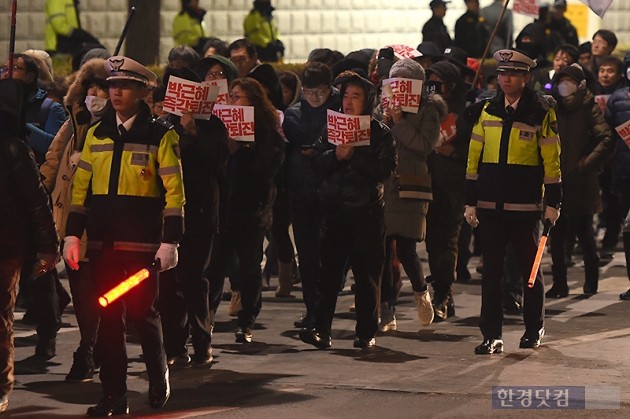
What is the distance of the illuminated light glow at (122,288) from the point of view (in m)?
10.1

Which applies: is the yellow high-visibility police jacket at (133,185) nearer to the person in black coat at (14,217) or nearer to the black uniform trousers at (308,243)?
the person in black coat at (14,217)

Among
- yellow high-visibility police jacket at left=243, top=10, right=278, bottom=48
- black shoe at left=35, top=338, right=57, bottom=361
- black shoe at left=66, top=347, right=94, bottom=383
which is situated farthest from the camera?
yellow high-visibility police jacket at left=243, top=10, right=278, bottom=48

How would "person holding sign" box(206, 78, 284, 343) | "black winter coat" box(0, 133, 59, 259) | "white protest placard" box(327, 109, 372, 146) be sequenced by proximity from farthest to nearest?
"person holding sign" box(206, 78, 284, 343), "white protest placard" box(327, 109, 372, 146), "black winter coat" box(0, 133, 59, 259)

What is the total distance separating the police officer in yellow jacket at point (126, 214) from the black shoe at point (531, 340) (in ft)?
10.4

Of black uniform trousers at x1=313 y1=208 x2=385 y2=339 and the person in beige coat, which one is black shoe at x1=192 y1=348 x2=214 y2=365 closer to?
the person in beige coat

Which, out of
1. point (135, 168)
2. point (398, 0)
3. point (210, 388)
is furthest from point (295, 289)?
point (398, 0)

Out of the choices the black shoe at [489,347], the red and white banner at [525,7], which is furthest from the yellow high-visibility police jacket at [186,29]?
the black shoe at [489,347]

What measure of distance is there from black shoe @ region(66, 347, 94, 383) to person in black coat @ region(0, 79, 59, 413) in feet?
3.39

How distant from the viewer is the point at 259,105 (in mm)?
12875

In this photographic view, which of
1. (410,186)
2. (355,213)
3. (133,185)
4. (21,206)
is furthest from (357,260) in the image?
(21,206)

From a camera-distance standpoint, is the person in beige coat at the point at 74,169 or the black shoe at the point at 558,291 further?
the black shoe at the point at 558,291

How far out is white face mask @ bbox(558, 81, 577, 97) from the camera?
15.7 metres

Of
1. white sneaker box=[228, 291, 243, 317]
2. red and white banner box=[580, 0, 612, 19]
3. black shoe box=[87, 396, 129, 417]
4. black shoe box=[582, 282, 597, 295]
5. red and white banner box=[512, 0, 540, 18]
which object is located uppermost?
red and white banner box=[580, 0, 612, 19]

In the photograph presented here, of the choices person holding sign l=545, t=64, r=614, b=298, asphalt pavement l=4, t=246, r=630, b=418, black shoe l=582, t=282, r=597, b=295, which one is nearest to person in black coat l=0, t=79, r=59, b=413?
asphalt pavement l=4, t=246, r=630, b=418
